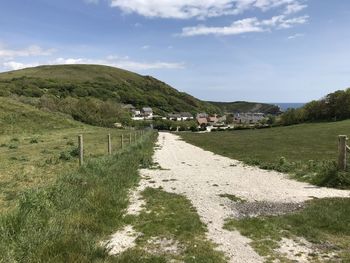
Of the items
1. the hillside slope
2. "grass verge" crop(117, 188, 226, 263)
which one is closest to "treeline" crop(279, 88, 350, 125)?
the hillside slope

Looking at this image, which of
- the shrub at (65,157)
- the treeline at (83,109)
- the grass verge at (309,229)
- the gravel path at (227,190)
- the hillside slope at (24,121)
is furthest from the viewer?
the treeline at (83,109)

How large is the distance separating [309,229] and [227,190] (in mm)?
5194

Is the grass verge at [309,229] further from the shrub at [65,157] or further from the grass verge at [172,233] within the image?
the shrub at [65,157]

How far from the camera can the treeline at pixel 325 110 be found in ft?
351

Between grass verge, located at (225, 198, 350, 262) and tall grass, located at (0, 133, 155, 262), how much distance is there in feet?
9.80

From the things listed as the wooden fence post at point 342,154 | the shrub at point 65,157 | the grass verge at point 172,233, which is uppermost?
the wooden fence post at point 342,154

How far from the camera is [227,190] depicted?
13.7m

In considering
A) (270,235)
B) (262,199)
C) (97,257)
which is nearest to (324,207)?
(262,199)

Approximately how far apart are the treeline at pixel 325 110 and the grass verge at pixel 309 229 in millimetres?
102418

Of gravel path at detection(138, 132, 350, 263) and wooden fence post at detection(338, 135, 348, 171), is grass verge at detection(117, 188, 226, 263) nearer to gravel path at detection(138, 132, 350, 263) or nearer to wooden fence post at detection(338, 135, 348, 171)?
gravel path at detection(138, 132, 350, 263)

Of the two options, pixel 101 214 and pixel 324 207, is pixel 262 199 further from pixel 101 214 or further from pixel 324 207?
pixel 101 214

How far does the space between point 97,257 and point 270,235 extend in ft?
12.4

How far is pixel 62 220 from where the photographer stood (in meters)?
8.14

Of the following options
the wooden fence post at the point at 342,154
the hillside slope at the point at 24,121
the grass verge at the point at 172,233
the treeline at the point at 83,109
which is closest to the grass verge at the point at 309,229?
the grass verge at the point at 172,233
